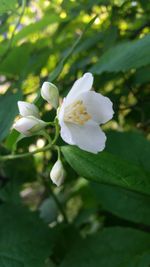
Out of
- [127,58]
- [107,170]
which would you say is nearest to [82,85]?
[107,170]

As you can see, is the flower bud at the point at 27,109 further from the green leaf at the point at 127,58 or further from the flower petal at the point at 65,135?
the green leaf at the point at 127,58

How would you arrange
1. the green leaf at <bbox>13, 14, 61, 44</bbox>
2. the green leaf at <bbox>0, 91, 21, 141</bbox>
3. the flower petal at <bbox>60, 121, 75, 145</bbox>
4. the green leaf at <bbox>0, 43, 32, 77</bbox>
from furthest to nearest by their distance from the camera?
1. the green leaf at <bbox>0, 43, 32, 77</bbox>
2. the green leaf at <bbox>13, 14, 61, 44</bbox>
3. the green leaf at <bbox>0, 91, 21, 141</bbox>
4. the flower petal at <bbox>60, 121, 75, 145</bbox>

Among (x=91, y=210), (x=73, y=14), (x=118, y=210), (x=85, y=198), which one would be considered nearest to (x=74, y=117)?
(x=118, y=210)

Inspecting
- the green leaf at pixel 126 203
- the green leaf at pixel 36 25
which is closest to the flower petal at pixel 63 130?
the green leaf at pixel 126 203

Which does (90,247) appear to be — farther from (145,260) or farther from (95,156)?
(95,156)

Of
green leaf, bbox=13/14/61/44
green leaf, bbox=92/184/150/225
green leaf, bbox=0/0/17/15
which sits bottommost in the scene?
green leaf, bbox=92/184/150/225

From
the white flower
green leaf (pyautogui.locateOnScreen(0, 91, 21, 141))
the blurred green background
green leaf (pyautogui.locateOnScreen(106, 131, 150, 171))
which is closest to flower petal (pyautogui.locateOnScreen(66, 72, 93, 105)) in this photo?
the white flower

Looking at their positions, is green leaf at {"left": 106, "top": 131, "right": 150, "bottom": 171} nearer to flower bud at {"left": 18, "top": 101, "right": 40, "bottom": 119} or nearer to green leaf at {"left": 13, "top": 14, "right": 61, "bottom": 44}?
flower bud at {"left": 18, "top": 101, "right": 40, "bottom": 119}
